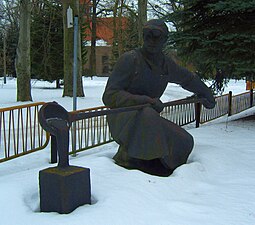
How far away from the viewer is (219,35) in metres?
8.84

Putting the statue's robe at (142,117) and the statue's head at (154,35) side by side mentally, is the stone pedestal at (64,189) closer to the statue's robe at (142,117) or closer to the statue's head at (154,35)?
the statue's robe at (142,117)

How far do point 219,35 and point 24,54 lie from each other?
8.50m

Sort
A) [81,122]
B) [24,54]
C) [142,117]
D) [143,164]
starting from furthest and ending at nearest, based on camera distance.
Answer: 1. [24,54]
2. [81,122]
3. [143,164]
4. [142,117]

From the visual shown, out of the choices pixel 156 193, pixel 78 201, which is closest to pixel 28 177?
pixel 78 201

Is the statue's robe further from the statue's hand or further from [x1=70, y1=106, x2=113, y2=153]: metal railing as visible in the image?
[x1=70, y1=106, x2=113, y2=153]: metal railing

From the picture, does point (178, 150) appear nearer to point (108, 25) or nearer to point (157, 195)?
point (157, 195)

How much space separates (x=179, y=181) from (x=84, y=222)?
1.61m

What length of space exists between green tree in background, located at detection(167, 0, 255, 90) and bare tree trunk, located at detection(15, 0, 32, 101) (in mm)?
6877

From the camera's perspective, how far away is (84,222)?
324 cm

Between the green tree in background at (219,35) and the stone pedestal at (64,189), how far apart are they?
5.74 meters

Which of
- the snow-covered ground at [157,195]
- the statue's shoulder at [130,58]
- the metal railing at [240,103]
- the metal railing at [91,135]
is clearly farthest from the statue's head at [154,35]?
the metal railing at [240,103]

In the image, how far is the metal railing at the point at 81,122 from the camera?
6.32 meters

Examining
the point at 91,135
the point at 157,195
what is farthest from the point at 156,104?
the point at 91,135

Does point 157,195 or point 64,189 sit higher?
point 64,189
